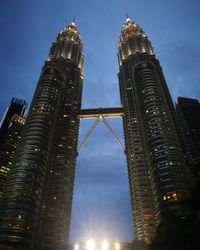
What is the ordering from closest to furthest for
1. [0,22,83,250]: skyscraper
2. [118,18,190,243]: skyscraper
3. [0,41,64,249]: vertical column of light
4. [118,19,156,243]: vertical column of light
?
[0,41,64,249]: vertical column of light, [0,22,83,250]: skyscraper, [118,18,190,243]: skyscraper, [118,19,156,243]: vertical column of light

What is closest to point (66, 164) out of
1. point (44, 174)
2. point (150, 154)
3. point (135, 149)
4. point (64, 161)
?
point (64, 161)

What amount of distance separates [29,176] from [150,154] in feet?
172

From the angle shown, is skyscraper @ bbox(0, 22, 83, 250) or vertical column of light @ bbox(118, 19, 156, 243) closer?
skyscraper @ bbox(0, 22, 83, 250)

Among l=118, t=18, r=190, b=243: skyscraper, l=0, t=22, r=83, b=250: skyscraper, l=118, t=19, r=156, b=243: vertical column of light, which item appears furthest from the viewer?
l=118, t=19, r=156, b=243: vertical column of light

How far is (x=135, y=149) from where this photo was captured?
451 feet

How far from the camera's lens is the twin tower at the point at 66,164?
3971 inches

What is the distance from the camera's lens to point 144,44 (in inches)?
7234

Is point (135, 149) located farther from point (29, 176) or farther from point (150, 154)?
point (29, 176)

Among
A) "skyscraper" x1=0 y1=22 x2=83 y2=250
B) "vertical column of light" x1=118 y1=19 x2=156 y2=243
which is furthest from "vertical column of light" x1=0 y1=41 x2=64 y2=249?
"vertical column of light" x1=118 y1=19 x2=156 y2=243

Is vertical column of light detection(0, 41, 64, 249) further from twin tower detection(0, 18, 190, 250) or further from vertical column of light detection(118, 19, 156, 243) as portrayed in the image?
vertical column of light detection(118, 19, 156, 243)

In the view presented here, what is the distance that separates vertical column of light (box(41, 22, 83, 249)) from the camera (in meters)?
116

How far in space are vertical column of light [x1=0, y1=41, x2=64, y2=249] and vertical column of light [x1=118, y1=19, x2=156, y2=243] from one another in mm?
41879

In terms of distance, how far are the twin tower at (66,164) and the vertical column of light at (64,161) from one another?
418mm

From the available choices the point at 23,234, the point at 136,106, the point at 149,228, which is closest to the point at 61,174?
the point at 23,234
